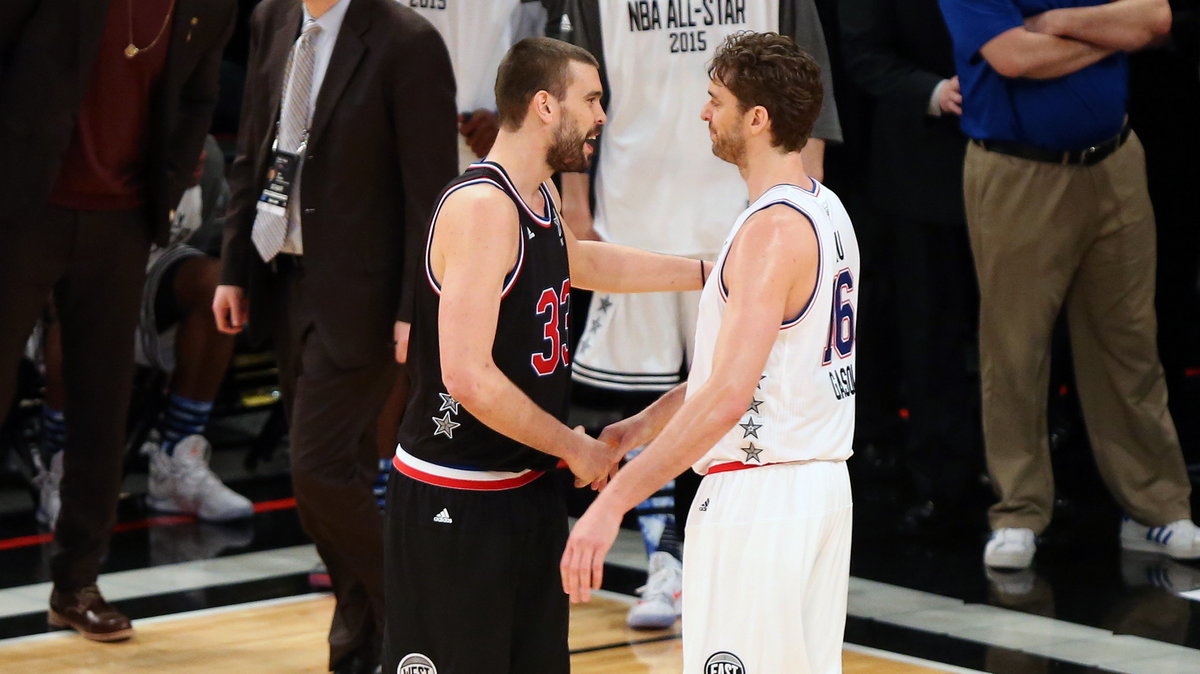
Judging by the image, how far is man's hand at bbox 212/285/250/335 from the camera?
521cm

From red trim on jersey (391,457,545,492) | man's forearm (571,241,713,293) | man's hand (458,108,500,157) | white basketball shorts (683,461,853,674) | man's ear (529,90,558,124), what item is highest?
man's ear (529,90,558,124)

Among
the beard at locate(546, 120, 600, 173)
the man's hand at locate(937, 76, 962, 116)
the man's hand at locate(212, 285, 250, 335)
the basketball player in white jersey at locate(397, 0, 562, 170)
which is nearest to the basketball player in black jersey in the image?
the beard at locate(546, 120, 600, 173)

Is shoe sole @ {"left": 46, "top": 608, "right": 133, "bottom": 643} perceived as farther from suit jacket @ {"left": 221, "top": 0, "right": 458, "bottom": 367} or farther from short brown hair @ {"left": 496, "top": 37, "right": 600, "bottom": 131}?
short brown hair @ {"left": 496, "top": 37, "right": 600, "bottom": 131}

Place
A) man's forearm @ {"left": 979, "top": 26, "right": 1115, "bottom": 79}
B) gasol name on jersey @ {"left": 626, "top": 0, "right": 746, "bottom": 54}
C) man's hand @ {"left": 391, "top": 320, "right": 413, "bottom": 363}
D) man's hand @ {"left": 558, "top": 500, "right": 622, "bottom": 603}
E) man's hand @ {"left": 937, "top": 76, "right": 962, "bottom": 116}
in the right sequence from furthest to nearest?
man's hand @ {"left": 937, "top": 76, "right": 962, "bottom": 116} → man's forearm @ {"left": 979, "top": 26, "right": 1115, "bottom": 79} → gasol name on jersey @ {"left": 626, "top": 0, "right": 746, "bottom": 54} → man's hand @ {"left": 391, "top": 320, "right": 413, "bottom": 363} → man's hand @ {"left": 558, "top": 500, "right": 622, "bottom": 603}

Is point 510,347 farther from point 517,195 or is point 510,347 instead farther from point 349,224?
point 349,224

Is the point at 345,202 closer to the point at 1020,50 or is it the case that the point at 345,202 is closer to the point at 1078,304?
the point at 1020,50

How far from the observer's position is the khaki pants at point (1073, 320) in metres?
6.09

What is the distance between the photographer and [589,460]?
3.62 m

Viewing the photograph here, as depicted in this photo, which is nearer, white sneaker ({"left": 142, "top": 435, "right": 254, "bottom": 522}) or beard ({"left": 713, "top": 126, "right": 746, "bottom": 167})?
beard ({"left": 713, "top": 126, "right": 746, "bottom": 167})

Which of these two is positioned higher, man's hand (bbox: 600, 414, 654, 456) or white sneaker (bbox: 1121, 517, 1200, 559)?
man's hand (bbox: 600, 414, 654, 456)

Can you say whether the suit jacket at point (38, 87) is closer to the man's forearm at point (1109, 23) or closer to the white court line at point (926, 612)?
the white court line at point (926, 612)

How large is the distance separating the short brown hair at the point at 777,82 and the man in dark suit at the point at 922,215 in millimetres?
3182

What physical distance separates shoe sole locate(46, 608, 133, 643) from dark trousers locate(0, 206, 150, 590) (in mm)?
100

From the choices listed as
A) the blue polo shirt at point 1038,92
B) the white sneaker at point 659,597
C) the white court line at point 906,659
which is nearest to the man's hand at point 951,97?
the blue polo shirt at point 1038,92
